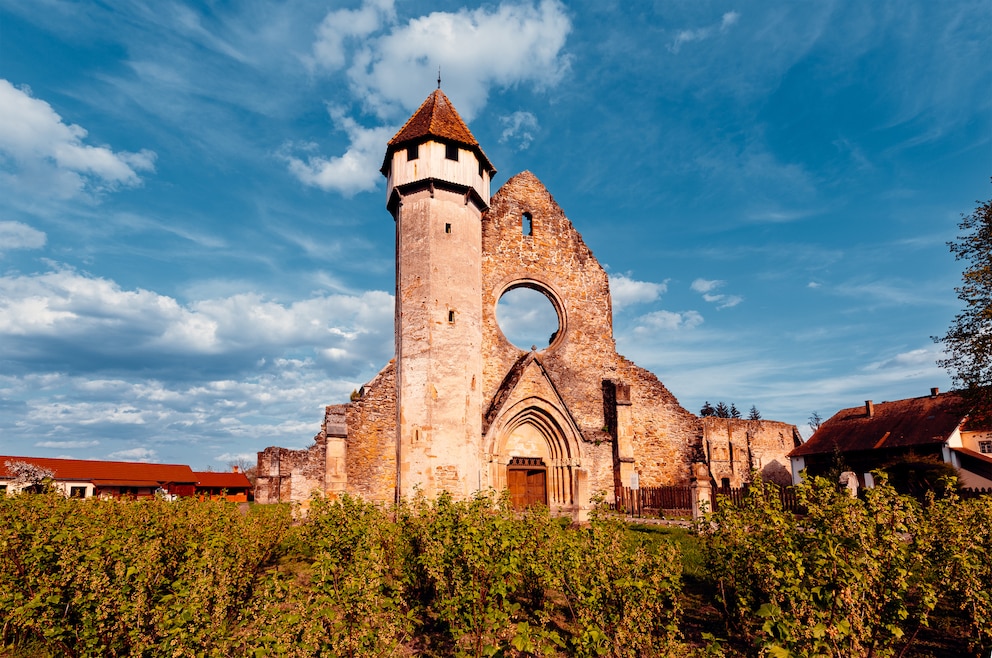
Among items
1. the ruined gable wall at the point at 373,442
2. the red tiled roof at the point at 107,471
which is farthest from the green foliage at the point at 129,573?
the red tiled roof at the point at 107,471

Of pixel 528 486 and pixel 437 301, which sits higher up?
pixel 437 301

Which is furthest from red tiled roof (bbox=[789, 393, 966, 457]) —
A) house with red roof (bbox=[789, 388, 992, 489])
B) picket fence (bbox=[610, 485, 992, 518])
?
picket fence (bbox=[610, 485, 992, 518])

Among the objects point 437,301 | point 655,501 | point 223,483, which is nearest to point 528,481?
point 655,501

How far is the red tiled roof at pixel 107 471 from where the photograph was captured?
35.8 metres

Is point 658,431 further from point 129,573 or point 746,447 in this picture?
point 129,573

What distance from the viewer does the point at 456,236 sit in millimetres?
18906

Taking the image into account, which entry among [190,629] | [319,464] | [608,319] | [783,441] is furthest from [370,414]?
[783,441]

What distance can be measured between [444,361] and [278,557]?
8301 millimetres

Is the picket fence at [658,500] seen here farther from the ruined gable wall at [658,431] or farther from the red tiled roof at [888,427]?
the red tiled roof at [888,427]

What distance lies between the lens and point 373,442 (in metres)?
18.0

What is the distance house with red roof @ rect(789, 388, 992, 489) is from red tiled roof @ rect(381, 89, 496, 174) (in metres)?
23.1

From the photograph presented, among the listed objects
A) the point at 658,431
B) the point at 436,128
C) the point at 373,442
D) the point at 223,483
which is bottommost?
the point at 223,483

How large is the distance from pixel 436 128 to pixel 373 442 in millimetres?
10837

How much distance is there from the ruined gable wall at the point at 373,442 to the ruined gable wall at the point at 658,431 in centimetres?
918
